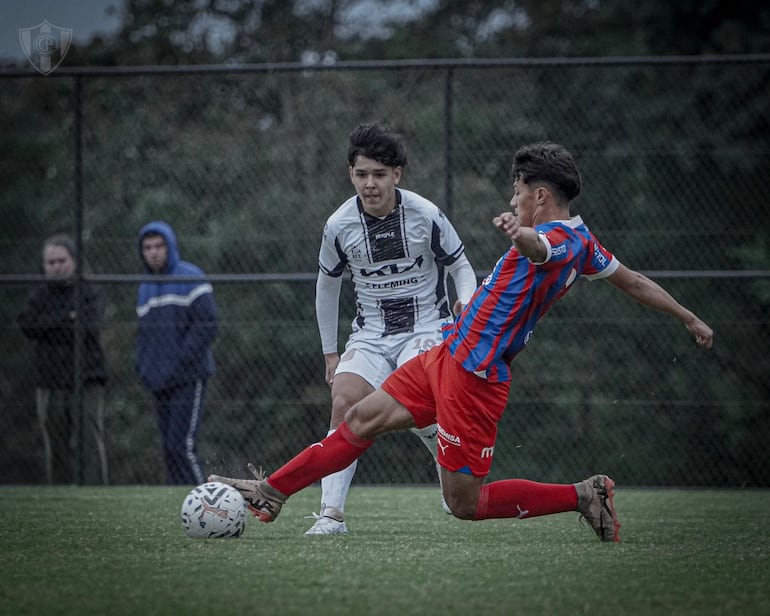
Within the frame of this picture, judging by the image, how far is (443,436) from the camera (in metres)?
4.41

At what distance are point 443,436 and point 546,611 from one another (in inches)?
54.2

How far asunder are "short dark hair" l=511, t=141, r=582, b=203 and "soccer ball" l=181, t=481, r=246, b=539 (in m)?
1.74

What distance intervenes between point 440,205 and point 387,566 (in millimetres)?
4845

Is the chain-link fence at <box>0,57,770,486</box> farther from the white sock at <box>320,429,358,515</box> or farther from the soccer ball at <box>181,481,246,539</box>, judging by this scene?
the soccer ball at <box>181,481,246,539</box>

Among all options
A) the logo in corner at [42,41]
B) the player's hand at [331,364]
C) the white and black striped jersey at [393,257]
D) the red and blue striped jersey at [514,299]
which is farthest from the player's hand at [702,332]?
the logo in corner at [42,41]

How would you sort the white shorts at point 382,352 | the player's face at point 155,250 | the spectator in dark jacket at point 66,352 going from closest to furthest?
1. the white shorts at point 382,352
2. the player's face at point 155,250
3. the spectator in dark jacket at point 66,352

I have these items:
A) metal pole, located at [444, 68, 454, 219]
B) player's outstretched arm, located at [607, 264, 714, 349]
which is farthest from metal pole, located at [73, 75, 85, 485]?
player's outstretched arm, located at [607, 264, 714, 349]

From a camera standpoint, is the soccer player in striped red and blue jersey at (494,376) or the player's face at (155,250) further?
the player's face at (155,250)

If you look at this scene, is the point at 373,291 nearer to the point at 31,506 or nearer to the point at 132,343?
the point at 31,506

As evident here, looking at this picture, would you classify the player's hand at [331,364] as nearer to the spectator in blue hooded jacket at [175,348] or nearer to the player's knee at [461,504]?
the player's knee at [461,504]

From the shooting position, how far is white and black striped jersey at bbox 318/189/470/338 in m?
5.37

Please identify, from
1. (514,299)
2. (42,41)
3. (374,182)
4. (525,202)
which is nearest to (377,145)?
(374,182)

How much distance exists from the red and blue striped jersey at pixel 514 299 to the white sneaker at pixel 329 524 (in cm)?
110

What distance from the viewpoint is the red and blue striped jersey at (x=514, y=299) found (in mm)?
4332
